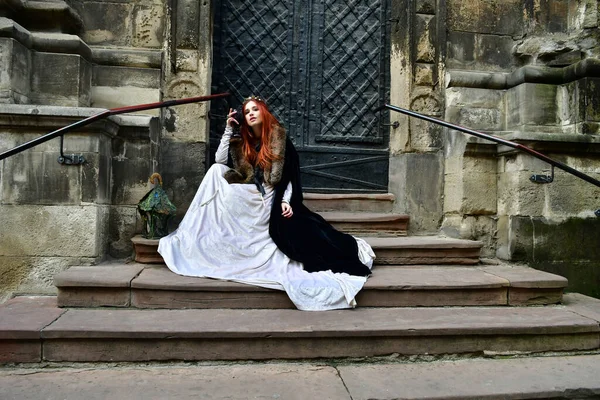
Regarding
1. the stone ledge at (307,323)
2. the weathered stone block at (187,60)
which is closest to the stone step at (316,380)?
the stone ledge at (307,323)

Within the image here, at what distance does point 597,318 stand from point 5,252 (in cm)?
434

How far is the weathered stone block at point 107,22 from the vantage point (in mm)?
4448

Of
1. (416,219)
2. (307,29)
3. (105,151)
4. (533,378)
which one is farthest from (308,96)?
(533,378)

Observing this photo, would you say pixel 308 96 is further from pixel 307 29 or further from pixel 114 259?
A: pixel 114 259

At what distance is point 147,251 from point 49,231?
75cm

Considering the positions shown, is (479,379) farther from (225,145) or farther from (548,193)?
(225,145)

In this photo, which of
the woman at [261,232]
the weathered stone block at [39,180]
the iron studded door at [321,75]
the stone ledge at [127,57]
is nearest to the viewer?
the woman at [261,232]

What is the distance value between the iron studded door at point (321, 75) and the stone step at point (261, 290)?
1926 mm

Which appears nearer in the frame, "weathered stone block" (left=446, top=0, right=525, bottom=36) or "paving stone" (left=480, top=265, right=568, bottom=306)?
"paving stone" (left=480, top=265, right=568, bottom=306)

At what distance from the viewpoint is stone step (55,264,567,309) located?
3164mm

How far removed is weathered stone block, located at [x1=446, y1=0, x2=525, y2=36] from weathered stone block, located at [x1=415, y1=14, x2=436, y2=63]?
230mm

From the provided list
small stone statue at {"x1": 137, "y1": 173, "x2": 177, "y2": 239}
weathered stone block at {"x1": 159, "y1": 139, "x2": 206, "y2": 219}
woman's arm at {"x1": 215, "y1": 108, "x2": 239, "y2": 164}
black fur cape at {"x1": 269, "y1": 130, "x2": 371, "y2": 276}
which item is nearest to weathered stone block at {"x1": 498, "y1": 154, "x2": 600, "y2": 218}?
black fur cape at {"x1": 269, "y1": 130, "x2": 371, "y2": 276}

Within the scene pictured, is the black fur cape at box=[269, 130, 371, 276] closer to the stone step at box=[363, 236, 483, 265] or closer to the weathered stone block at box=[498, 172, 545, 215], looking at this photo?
the stone step at box=[363, 236, 483, 265]

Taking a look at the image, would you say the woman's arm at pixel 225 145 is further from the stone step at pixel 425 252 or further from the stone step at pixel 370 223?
the stone step at pixel 425 252
